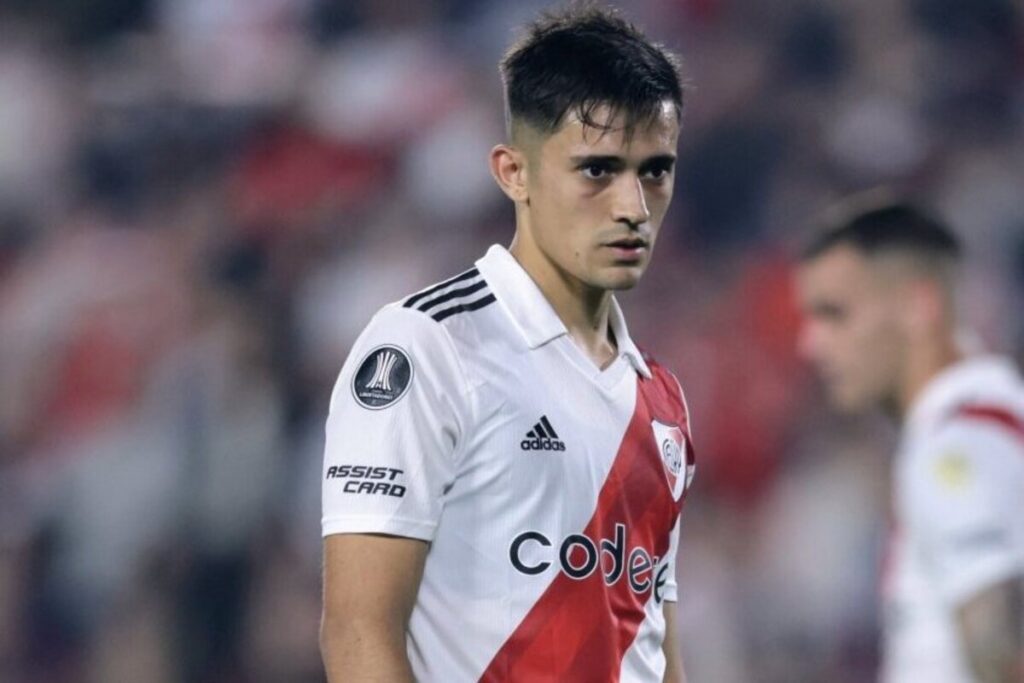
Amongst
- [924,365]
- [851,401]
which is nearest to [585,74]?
[924,365]

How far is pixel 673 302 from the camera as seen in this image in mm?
7598

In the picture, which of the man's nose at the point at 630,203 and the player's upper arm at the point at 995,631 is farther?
the player's upper arm at the point at 995,631

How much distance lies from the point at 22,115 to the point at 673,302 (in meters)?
2.73

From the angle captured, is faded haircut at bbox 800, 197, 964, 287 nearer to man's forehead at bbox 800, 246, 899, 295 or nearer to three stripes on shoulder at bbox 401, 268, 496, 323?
man's forehead at bbox 800, 246, 899, 295

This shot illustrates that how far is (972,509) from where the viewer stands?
4.58 metres

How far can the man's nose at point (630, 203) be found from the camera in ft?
10.2

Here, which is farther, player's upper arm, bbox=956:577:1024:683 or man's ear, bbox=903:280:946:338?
man's ear, bbox=903:280:946:338

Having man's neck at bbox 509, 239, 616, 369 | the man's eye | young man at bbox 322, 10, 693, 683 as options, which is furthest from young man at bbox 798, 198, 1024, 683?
the man's eye

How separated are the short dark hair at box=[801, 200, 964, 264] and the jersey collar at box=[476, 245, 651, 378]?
2.42 metres

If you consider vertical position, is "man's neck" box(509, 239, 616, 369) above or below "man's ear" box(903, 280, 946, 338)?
below

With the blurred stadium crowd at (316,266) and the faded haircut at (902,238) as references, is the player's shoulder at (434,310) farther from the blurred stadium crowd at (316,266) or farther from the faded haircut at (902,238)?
the blurred stadium crowd at (316,266)

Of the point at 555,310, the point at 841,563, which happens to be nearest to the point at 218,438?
the point at 841,563

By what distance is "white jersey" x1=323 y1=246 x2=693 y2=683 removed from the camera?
9.50 ft

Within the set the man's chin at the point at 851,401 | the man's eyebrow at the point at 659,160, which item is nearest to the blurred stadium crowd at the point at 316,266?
the man's chin at the point at 851,401
